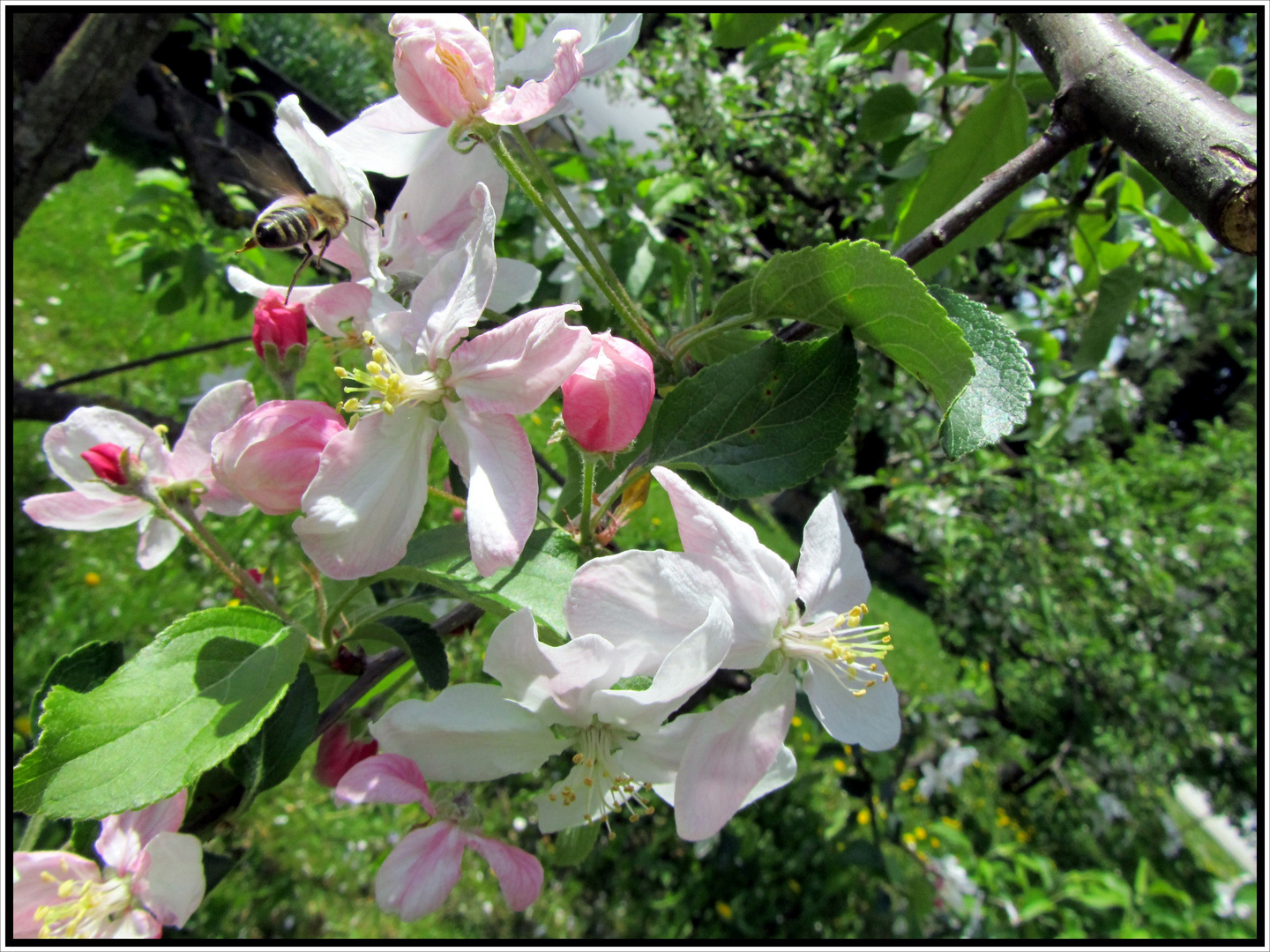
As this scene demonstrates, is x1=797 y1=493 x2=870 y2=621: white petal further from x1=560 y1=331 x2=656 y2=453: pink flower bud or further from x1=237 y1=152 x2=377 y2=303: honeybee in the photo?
x1=237 y1=152 x2=377 y2=303: honeybee

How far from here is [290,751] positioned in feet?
2.35

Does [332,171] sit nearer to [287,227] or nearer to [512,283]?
[287,227]

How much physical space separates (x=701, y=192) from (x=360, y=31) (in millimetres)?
9445

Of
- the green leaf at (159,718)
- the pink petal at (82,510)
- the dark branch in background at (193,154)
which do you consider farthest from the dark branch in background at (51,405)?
the green leaf at (159,718)

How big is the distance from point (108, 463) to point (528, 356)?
61cm

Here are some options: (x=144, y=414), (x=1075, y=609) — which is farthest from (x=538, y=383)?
(x=1075, y=609)

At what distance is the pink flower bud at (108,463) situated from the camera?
2.85 ft

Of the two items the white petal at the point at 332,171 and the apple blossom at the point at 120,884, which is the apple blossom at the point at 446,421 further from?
the apple blossom at the point at 120,884

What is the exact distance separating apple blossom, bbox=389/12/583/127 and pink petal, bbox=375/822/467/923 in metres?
0.73

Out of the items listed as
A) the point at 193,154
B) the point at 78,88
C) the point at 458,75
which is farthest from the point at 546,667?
the point at 193,154

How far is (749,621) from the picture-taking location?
0.64 meters

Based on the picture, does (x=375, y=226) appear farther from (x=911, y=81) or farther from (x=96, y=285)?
(x=96, y=285)

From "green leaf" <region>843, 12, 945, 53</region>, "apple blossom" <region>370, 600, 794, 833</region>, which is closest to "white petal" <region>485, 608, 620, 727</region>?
"apple blossom" <region>370, 600, 794, 833</region>

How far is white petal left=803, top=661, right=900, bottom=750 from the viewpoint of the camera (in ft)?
2.35
